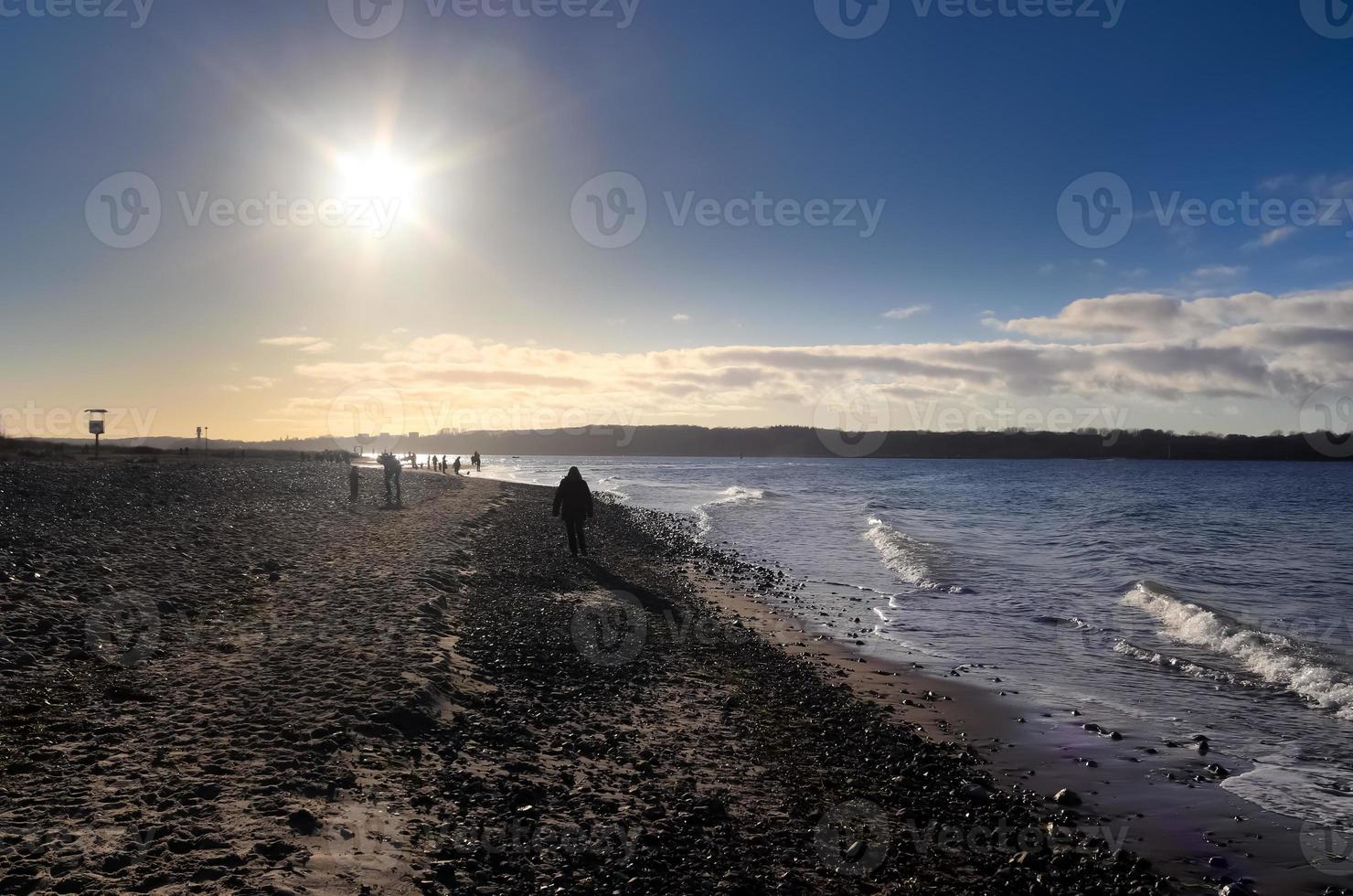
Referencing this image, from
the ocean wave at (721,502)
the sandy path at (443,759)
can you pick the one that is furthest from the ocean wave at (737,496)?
the sandy path at (443,759)

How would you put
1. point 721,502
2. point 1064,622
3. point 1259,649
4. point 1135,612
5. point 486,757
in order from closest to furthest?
point 486,757 → point 1259,649 → point 1064,622 → point 1135,612 → point 721,502

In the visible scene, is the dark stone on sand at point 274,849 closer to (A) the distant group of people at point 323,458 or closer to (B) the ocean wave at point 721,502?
(B) the ocean wave at point 721,502

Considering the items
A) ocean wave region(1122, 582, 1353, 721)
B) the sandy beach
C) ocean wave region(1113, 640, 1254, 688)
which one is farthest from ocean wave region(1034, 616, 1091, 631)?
the sandy beach

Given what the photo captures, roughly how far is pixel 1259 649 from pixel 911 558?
13435 millimetres

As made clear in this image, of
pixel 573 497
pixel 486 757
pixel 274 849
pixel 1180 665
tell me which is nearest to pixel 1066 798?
pixel 486 757

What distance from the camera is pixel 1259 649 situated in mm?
15039

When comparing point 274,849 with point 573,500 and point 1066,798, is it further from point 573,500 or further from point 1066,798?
point 573,500

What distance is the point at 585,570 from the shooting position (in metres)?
22.0

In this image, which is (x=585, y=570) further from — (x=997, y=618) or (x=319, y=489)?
(x=319, y=489)

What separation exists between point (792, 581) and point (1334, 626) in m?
13.6

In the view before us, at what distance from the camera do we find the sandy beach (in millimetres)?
5758

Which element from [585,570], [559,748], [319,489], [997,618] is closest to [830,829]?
[559,748]

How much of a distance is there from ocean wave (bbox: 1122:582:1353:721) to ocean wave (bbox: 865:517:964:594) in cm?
529

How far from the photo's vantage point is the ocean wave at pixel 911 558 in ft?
75.6
